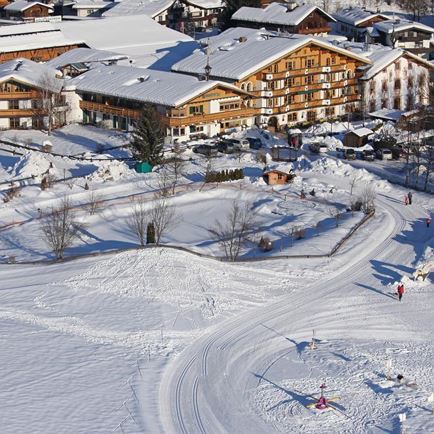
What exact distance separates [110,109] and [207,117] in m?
5.13

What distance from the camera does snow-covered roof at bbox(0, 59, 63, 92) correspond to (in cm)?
5331

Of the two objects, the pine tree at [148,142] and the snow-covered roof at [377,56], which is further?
the snow-covered roof at [377,56]

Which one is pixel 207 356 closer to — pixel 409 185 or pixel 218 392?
pixel 218 392

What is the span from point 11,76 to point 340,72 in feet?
54.4

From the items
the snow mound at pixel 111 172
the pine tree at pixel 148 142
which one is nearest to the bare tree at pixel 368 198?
the pine tree at pixel 148 142

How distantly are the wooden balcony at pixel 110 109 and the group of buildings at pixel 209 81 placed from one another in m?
0.05

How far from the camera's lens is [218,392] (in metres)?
25.5

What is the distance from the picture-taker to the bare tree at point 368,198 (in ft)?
129

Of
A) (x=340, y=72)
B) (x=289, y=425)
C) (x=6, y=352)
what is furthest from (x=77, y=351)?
(x=340, y=72)

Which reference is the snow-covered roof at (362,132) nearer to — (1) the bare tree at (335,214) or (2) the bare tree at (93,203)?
(1) the bare tree at (335,214)

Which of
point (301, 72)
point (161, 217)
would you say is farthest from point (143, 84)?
point (161, 217)

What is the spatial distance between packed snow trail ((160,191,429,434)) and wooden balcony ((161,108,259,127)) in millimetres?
16105

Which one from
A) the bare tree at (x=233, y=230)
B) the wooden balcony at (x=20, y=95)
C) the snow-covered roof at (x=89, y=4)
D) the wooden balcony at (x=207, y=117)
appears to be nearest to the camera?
the bare tree at (x=233, y=230)

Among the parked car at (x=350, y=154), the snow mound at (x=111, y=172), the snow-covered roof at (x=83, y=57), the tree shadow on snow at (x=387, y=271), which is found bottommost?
the parked car at (x=350, y=154)
